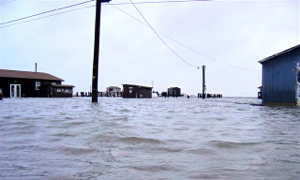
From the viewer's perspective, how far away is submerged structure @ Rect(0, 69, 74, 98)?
37.7m

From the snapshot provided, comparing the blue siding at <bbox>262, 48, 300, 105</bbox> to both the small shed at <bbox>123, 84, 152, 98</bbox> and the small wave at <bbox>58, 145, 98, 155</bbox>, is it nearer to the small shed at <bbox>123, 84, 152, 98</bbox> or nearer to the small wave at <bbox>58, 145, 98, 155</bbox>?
the small wave at <bbox>58, 145, 98, 155</bbox>

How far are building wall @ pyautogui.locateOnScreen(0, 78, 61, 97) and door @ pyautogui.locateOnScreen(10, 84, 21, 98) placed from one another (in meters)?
0.44

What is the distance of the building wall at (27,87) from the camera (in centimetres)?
3738

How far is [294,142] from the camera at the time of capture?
4164mm

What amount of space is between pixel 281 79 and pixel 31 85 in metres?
35.7

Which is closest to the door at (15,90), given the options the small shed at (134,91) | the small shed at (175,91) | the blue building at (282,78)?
the small shed at (134,91)

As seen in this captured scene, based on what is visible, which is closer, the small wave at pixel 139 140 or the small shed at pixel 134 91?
the small wave at pixel 139 140

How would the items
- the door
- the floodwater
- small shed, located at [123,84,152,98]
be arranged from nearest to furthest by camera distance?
the floodwater < the door < small shed, located at [123,84,152,98]

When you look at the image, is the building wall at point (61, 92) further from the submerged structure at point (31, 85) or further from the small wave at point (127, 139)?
the small wave at point (127, 139)

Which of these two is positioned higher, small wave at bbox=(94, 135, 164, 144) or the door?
the door

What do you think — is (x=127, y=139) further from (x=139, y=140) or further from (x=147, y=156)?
(x=147, y=156)

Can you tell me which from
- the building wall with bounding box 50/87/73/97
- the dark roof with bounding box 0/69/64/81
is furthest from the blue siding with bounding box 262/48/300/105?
the dark roof with bounding box 0/69/64/81

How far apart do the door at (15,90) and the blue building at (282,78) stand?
110 ft

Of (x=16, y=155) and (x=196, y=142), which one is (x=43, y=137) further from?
(x=196, y=142)
